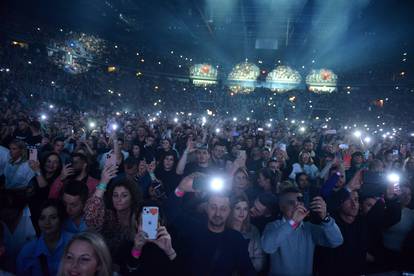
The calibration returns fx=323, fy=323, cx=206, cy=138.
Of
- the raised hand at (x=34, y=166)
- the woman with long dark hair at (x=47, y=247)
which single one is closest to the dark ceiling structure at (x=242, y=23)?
the raised hand at (x=34, y=166)

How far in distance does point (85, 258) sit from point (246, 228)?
176 cm

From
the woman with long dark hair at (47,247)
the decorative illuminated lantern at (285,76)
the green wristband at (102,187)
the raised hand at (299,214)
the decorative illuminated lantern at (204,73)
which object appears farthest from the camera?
the decorative illuminated lantern at (204,73)

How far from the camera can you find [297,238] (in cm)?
344

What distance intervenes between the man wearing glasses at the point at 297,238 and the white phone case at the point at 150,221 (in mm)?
1335

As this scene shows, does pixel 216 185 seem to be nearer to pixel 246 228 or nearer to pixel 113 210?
pixel 246 228

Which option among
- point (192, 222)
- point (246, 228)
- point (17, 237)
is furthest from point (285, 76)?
point (17, 237)

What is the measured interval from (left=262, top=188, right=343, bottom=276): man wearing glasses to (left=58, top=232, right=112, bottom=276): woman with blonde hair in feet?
5.38

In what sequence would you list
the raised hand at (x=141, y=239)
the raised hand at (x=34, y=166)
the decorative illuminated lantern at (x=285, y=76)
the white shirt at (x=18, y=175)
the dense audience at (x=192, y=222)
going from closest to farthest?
the raised hand at (x=141, y=239), the dense audience at (x=192, y=222), the raised hand at (x=34, y=166), the white shirt at (x=18, y=175), the decorative illuminated lantern at (x=285, y=76)

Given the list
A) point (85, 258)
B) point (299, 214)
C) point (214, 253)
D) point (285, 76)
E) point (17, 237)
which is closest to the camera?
point (85, 258)

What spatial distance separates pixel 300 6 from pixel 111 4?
14.2 m

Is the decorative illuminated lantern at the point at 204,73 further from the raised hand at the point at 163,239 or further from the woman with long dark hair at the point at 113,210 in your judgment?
the raised hand at the point at 163,239

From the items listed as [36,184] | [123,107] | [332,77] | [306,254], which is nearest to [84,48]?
[123,107]

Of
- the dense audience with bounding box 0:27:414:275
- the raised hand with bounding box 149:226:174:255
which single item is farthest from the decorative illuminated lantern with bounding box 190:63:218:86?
the raised hand with bounding box 149:226:174:255

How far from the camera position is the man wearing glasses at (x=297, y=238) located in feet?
10.5
